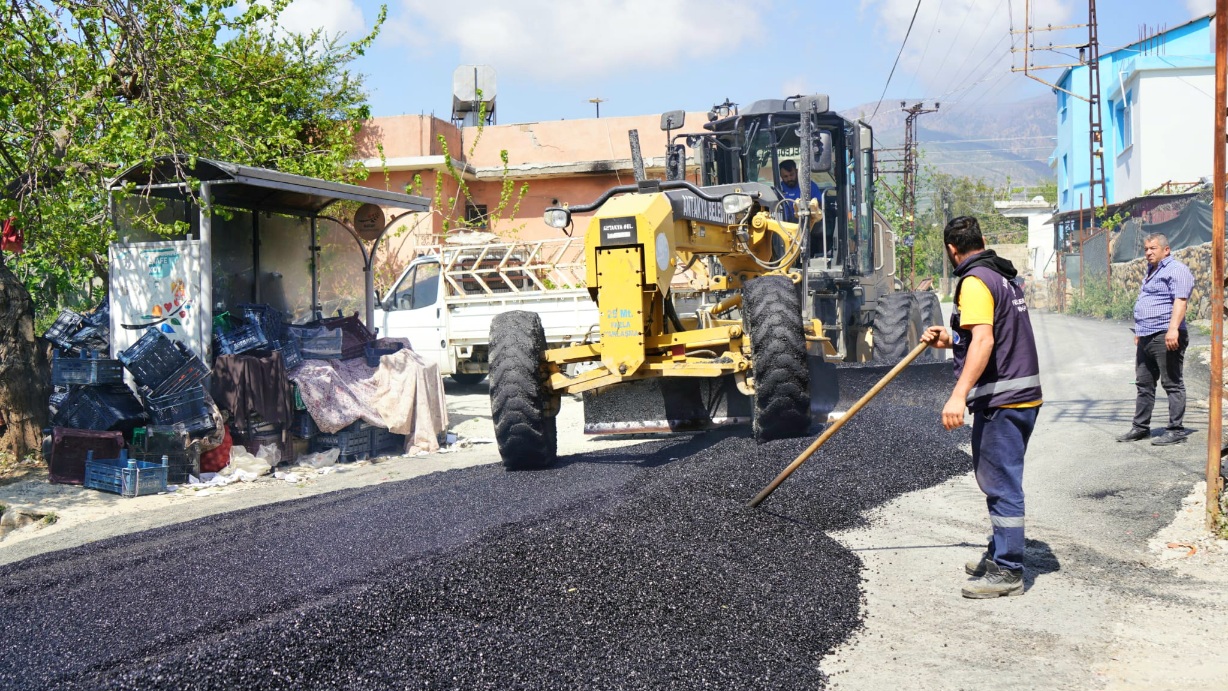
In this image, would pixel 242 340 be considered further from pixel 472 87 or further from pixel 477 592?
pixel 472 87

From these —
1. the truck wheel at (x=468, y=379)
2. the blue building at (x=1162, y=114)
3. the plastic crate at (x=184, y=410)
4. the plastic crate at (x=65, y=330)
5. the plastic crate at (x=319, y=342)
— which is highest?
the blue building at (x=1162, y=114)

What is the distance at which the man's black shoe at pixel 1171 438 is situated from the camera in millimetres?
7578

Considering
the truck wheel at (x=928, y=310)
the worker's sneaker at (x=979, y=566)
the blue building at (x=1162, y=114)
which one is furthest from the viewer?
the blue building at (x=1162, y=114)

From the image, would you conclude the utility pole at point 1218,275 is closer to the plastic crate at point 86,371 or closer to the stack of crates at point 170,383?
the stack of crates at point 170,383

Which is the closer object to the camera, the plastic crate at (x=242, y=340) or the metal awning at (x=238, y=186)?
the metal awning at (x=238, y=186)

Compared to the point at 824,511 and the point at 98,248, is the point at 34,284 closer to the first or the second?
the point at 98,248

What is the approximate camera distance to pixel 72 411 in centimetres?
872

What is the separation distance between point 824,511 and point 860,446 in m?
1.54

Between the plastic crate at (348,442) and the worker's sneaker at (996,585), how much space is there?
663 centimetres

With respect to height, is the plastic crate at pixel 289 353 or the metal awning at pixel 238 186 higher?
the metal awning at pixel 238 186

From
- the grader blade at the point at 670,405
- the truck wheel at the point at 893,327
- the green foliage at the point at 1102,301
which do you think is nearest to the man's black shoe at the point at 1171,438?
the grader blade at the point at 670,405

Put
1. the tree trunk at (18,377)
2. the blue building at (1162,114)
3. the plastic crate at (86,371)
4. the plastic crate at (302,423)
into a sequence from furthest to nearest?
the blue building at (1162,114) < the plastic crate at (302,423) < the tree trunk at (18,377) < the plastic crate at (86,371)

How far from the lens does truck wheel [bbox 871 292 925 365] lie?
11.0 m

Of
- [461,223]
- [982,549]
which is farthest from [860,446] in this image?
[461,223]
